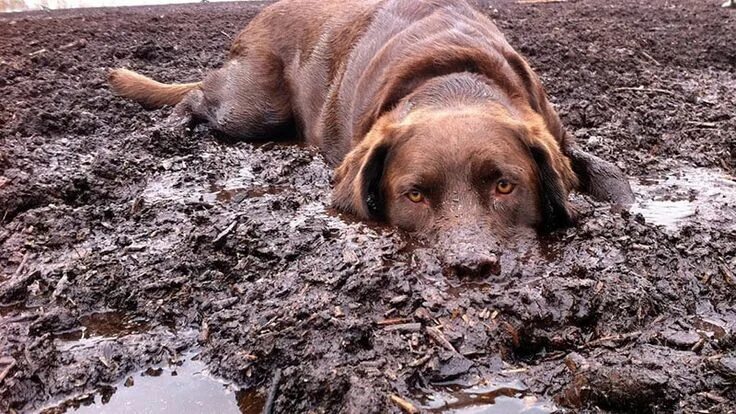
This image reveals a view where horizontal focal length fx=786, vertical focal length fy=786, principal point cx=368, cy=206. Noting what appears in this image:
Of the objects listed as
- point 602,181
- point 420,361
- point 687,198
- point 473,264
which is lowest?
point 687,198

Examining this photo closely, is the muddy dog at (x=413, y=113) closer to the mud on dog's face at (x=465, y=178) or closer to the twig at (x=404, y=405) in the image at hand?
the mud on dog's face at (x=465, y=178)

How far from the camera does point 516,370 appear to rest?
261 cm

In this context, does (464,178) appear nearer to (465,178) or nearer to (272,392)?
(465,178)

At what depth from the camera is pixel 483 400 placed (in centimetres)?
247

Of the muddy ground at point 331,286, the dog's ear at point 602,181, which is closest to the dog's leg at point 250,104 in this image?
the muddy ground at point 331,286

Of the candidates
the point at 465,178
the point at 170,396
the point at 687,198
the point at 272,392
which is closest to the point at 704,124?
the point at 687,198

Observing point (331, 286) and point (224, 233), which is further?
point (224, 233)

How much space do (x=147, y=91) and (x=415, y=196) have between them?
416 centimetres

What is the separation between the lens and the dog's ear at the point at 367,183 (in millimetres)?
4180

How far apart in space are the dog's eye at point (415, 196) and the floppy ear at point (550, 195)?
24.1 inches

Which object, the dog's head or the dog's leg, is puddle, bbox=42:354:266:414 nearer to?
the dog's head

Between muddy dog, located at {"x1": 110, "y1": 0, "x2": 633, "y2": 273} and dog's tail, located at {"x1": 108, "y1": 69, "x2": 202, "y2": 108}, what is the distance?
0.04 feet

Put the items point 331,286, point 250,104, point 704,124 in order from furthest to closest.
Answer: point 250,104
point 704,124
point 331,286

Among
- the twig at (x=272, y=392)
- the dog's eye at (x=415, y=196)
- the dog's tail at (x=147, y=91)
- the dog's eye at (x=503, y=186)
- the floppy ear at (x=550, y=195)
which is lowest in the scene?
the dog's tail at (x=147, y=91)
